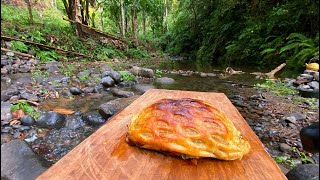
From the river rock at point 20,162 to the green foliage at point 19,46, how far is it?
668cm

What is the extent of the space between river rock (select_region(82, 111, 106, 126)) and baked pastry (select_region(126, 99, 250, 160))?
241cm

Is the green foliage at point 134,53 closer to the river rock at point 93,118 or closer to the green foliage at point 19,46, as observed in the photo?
the green foliage at point 19,46

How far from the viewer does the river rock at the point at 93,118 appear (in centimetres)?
388

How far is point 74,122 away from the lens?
3877 mm

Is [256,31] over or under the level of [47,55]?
over

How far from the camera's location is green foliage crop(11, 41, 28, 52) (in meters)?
8.22

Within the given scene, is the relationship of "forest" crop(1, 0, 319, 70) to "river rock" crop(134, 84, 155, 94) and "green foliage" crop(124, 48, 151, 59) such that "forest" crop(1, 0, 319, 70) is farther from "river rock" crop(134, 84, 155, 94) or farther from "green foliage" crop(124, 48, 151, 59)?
"river rock" crop(134, 84, 155, 94)

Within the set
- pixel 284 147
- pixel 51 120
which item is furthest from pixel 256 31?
pixel 51 120

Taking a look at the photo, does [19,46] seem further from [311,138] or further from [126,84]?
[311,138]

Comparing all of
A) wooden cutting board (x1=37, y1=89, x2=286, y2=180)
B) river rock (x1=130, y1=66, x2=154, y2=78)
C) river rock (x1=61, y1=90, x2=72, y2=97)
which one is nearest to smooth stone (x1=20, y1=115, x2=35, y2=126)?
river rock (x1=61, y1=90, x2=72, y2=97)

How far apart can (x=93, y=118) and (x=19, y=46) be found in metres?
6.19

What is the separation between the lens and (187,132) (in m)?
1.45

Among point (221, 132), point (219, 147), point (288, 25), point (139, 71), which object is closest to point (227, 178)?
point (219, 147)

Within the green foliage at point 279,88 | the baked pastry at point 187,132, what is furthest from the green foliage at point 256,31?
the baked pastry at point 187,132
